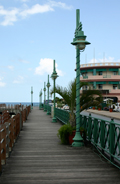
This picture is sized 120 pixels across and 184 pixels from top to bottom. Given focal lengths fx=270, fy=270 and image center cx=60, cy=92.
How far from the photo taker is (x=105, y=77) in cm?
7969

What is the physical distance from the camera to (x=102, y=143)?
339 inches

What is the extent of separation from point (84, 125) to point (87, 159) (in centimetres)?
331

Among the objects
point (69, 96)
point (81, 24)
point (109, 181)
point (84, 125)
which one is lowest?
point (109, 181)

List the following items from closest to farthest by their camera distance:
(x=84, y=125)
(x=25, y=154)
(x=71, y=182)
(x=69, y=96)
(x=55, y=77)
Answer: (x=71, y=182) → (x=25, y=154) → (x=84, y=125) → (x=69, y=96) → (x=55, y=77)

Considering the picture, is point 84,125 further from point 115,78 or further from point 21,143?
point 115,78

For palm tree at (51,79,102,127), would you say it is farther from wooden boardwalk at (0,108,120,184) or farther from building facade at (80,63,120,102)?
building facade at (80,63,120,102)

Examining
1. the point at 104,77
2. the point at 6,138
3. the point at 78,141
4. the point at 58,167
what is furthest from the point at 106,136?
the point at 104,77

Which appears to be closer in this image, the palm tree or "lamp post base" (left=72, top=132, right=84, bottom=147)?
"lamp post base" (left=72, top=132, right=84, bottom=147)

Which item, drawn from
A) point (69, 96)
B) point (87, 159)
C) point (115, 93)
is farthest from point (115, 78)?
point (87, 159)

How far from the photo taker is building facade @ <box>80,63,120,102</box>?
79500 mm

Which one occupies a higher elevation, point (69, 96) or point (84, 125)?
point (69, 96)

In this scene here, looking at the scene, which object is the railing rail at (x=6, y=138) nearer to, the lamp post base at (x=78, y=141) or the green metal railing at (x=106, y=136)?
the lamp post base at (x=78, y=141)

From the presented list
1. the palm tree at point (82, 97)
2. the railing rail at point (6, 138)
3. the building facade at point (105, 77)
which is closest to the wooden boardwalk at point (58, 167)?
the railing rail at point (6, 138)

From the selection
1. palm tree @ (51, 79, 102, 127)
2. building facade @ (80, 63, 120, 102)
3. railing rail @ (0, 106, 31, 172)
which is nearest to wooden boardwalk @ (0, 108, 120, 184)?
railing rail @ (0, 106, 31, 172)
